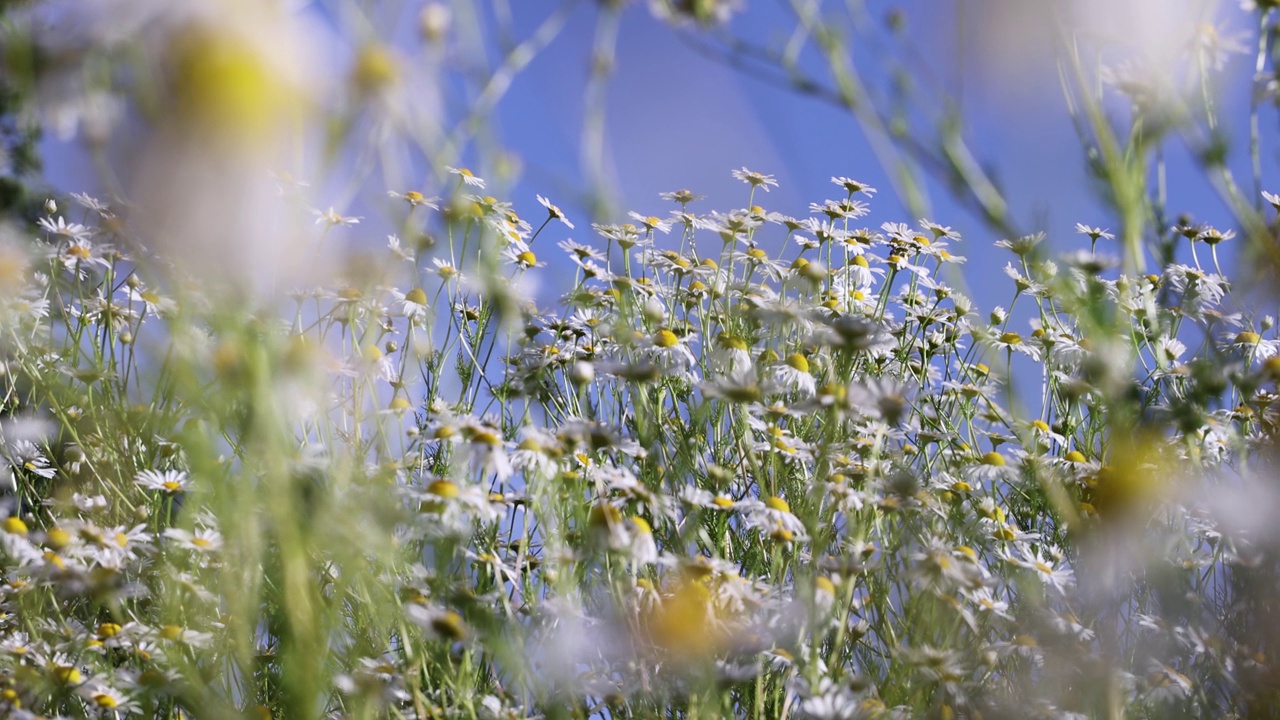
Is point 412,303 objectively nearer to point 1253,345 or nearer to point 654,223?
point 654,223

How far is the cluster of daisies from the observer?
2.80 feet

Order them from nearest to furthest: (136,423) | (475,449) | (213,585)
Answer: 1. (475,449)
2. (213,585)
3. (136,423)

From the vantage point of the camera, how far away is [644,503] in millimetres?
1171

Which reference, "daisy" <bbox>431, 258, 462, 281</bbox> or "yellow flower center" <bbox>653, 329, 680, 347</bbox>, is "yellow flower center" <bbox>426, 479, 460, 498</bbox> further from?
"daisy" <bbox>431, 258, 462, 281</bbox>

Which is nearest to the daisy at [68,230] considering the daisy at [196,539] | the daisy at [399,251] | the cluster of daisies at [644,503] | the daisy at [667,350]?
the cluster of daisies at [644,503]

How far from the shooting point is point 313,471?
1044mm

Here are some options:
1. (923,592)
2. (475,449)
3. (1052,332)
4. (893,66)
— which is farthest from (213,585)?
(1052,332)

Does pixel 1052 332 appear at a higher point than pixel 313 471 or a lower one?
higher

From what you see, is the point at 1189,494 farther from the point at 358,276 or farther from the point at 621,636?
the point at 358,276

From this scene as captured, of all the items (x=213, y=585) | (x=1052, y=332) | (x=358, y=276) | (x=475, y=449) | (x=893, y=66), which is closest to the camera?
(x=358, y=276)

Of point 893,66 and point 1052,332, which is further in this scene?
point 1052,332

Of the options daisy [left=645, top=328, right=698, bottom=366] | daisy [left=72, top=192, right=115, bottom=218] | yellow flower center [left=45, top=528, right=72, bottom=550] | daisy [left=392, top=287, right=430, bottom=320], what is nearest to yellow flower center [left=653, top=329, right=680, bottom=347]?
daisy [left=645, top=328, right=698, bottom=366]

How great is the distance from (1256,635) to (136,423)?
154cm

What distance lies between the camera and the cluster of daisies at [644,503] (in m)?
0.85
